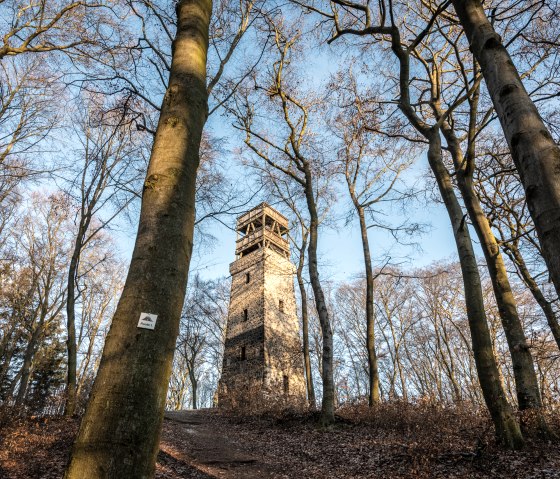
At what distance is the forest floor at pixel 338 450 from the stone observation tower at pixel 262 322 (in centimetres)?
565

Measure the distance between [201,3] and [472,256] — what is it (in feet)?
16.6

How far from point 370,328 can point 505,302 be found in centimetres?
532

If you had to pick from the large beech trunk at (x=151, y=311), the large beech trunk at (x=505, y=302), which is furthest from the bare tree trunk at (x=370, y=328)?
the large beech trunk at (x=151, y=311)

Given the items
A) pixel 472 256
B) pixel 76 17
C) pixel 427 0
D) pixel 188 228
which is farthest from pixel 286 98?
pixel 188 228

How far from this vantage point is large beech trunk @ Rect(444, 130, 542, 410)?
547cm

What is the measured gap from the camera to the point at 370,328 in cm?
1096

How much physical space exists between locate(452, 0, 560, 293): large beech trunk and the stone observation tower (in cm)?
1270

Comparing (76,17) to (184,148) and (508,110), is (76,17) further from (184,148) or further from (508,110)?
(508,110)

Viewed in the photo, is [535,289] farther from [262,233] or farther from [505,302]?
[262,233]

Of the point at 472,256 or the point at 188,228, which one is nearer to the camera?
the point at 188,228

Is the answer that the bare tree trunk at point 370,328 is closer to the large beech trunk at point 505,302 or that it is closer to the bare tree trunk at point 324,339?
the bare tree trunk at point 324,339

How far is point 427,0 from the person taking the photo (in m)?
7.14

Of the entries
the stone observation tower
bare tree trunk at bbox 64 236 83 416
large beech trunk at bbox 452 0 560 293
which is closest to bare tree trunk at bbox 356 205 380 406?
the stone observation tower

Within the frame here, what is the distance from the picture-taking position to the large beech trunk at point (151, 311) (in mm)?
1403
